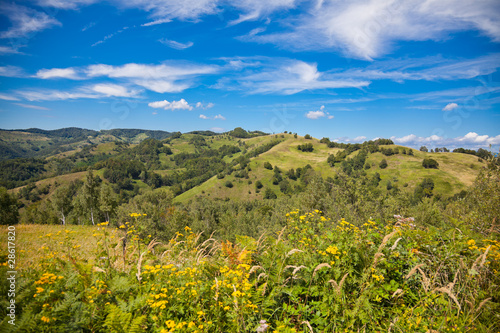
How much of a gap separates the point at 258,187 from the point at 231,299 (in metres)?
188

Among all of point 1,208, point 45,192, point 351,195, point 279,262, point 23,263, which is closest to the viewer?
point 279,262

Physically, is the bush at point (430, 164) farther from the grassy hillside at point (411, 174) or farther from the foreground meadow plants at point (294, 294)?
the foreground meadow plants at point (294, 294)

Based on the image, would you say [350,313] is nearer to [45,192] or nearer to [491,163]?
[491,163]

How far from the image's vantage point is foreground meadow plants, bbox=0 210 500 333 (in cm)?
340

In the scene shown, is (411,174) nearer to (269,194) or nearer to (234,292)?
(269,194)

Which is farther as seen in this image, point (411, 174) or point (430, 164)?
point (430, 164)

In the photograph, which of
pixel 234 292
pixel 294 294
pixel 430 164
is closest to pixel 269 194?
pixel 430 164

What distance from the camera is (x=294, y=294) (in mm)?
4461

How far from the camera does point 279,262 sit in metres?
5.19

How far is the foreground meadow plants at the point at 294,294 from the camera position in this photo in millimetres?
3400

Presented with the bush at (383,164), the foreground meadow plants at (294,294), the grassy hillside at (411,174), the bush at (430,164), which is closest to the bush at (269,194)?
the grassy hillside at (411,174)

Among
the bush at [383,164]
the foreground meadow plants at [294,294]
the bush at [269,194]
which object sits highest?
the bush at [383,164]

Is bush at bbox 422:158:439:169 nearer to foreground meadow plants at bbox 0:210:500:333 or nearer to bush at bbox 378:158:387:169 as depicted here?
bush at bbox 378:158:387:169

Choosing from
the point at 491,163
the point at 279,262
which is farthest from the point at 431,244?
the point at 491,163
